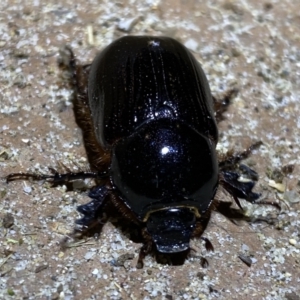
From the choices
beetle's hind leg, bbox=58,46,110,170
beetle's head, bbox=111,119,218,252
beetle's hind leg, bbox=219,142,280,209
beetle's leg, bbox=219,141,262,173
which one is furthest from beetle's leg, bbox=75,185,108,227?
beetle's leg, bbox=219,141,262,173

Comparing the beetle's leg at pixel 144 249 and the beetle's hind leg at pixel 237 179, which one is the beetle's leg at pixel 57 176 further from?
the beetle's hind leg at pixel 237 179

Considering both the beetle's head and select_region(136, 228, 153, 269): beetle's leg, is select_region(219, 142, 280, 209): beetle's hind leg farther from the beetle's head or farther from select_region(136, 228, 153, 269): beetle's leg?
select_region(136, 228, 153, 269): beetle's leg

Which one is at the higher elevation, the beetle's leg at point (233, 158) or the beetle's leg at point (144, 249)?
the beetle's leg at point (233, 158)

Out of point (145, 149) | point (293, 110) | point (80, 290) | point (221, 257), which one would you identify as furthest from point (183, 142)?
point (293, 110)

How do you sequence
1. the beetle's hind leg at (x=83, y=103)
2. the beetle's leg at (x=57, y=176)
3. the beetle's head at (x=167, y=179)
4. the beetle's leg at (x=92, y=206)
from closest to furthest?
the beetle's head at (x=167, y=179) → the beetle's leg at (x=92, y=206) → the beetle's leg at (x=57, y=176) → the beetle's hind leg at (x=83, y=103)

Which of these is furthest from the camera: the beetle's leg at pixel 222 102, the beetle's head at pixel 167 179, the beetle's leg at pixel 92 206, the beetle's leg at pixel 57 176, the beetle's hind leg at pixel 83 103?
the beetle's leg at pixel 222 102

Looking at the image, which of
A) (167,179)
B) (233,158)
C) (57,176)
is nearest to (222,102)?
(233,158)

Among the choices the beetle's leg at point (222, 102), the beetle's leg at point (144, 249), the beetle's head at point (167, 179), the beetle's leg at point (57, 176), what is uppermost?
the beetle's head at point (167, 179)

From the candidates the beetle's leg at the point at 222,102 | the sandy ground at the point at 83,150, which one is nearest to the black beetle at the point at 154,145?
the sandy ground at the point at 83,150
